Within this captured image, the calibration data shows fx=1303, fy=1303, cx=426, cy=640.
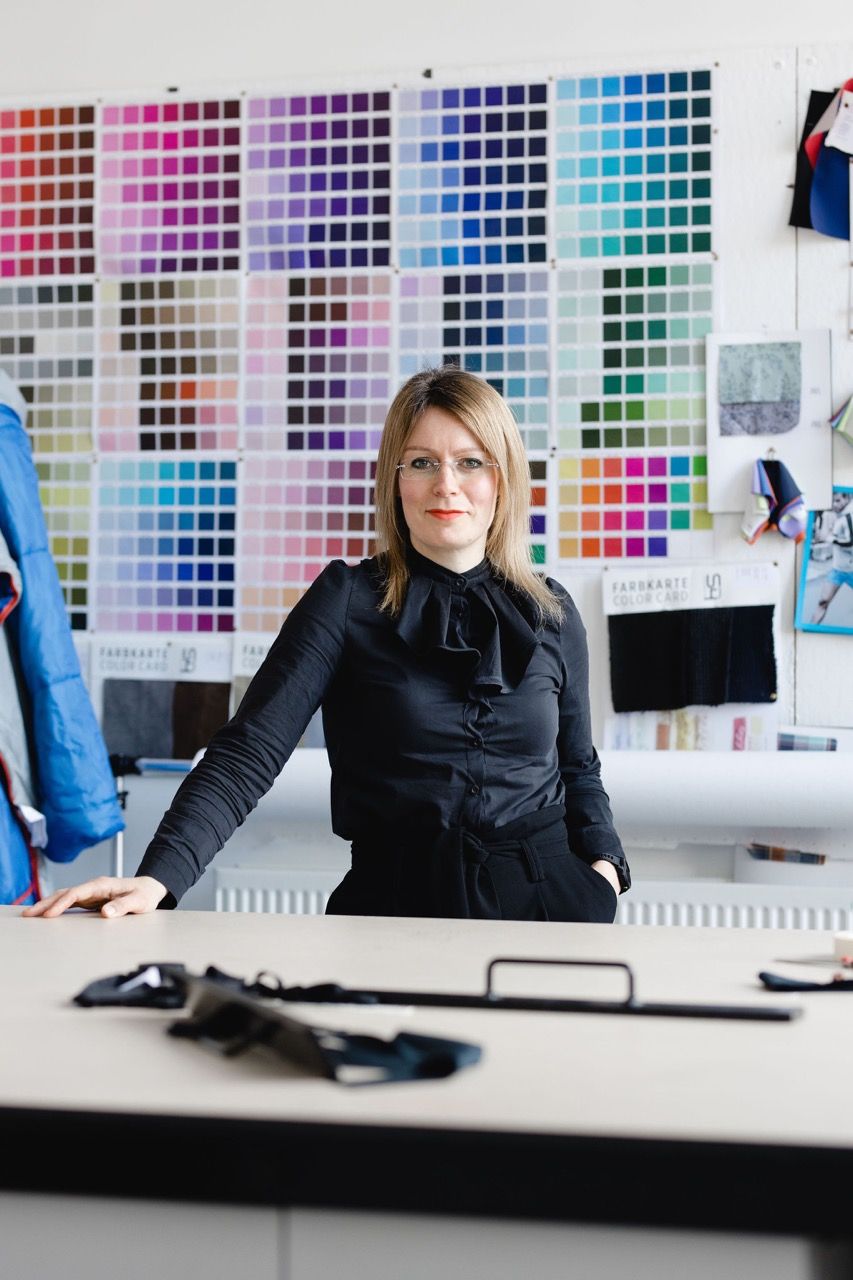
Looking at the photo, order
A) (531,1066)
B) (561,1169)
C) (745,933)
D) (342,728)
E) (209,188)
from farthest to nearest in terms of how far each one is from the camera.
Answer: (209,188) → (342,728) → (745,933) → (531,1066) → (561,1169)

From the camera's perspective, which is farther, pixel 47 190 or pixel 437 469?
pixel 47 190

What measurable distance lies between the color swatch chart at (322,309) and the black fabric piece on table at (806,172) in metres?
0.19

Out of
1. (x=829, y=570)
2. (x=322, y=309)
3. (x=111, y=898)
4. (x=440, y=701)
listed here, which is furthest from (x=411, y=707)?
(x=322, y=309)

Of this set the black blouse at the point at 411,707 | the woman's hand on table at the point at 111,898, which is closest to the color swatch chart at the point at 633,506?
the black blouse at the point at 411,707

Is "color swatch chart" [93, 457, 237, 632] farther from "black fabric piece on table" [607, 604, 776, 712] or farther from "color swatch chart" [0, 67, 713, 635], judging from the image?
"black fabric piece on table" [607, 604, 776, 712]

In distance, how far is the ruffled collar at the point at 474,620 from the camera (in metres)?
1.91

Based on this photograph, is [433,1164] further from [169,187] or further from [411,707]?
[169,187]

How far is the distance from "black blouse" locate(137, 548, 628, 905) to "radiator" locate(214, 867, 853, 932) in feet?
2.54

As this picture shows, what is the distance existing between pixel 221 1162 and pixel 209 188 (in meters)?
2.62

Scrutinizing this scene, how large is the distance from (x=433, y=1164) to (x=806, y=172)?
2504 millimetres

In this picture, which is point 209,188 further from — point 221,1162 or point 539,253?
point 221,1162

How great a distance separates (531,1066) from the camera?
3.16ft

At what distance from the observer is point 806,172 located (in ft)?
9.14

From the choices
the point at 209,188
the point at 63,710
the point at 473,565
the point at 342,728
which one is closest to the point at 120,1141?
the point at 342,728
